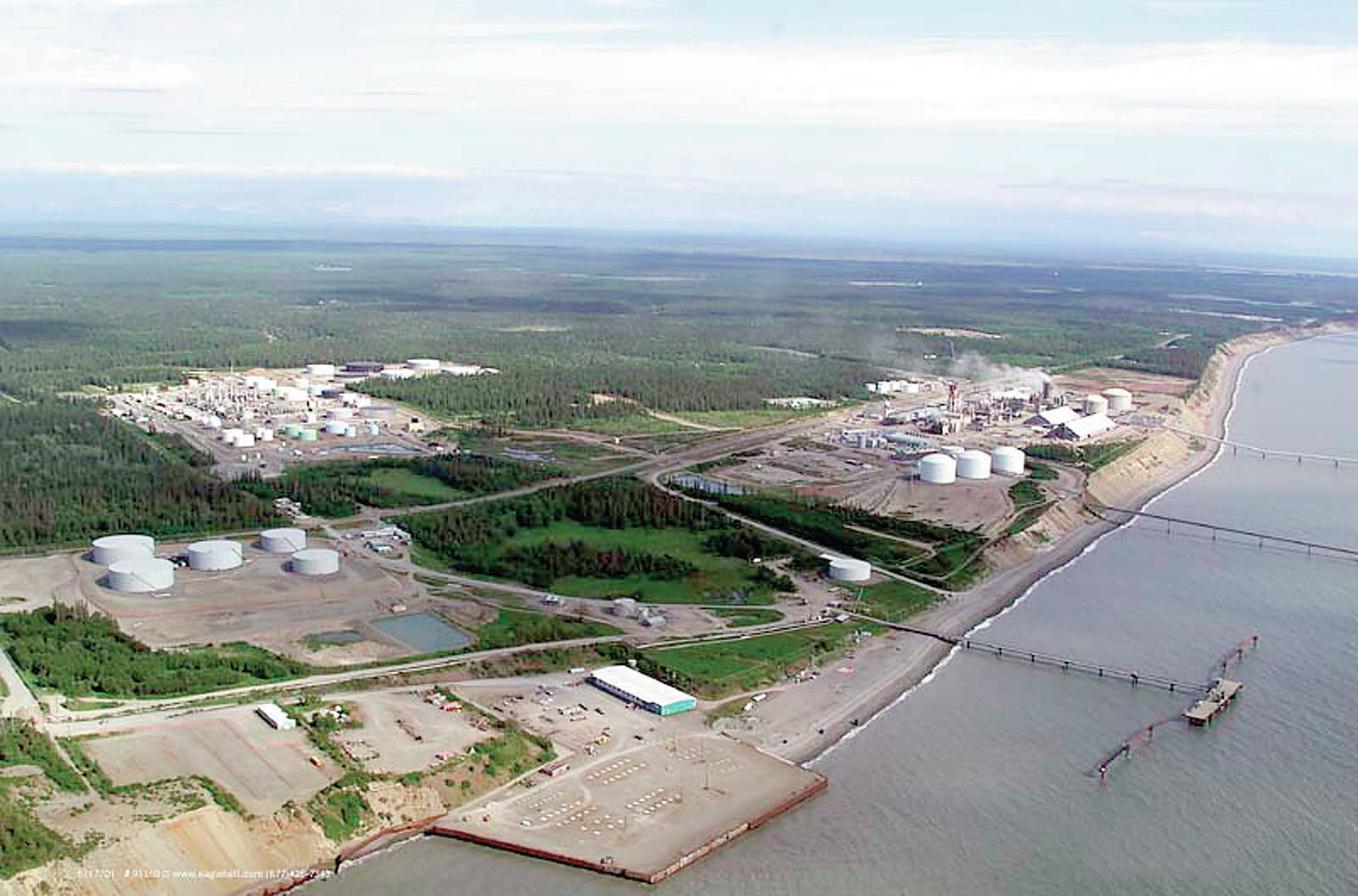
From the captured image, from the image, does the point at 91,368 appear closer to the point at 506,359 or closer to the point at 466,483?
the point at 506,359

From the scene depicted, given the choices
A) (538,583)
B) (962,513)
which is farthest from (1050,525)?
(538,583)

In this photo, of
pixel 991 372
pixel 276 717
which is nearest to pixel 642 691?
pixel 276 717

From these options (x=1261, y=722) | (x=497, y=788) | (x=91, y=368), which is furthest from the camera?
(x=91, y=368)

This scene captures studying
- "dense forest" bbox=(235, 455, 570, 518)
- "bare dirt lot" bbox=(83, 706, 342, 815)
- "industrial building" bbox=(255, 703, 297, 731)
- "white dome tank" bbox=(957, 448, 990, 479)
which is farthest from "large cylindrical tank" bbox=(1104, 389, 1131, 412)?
"bare dirt lot" bbox=(83, 706, 342, 815)

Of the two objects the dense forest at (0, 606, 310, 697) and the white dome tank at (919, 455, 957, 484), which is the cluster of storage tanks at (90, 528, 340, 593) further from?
the white dome tank at (919, 455, 957, 484)

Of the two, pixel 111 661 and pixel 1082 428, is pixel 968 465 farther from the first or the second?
pixel 111 661
